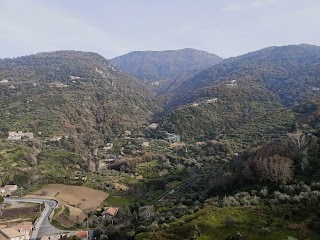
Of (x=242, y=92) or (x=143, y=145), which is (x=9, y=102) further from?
(x=242, y=92)

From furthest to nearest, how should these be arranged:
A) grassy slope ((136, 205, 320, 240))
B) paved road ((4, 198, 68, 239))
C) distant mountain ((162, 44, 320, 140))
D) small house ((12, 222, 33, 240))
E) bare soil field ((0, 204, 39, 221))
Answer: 1. distant mountain ((162, 44, 320, 140))
2. bare soil field ((0, 204, 39, 221))
3. paved road ((4, 198, 68, 239))
4. small house ((12, 222, 33, 240))
5. grassy slope ((136, 205, 320, 240))

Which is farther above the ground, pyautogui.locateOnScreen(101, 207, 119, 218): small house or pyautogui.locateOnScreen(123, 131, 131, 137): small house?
pyautogui.locateOnScreen(101, 207, 119, 218): small house

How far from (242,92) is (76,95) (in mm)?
68668

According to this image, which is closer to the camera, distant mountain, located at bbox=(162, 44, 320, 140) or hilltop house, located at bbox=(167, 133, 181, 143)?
hilltop house, located at bbox=(167, 133, 181, 143)

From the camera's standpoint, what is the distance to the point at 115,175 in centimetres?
8319

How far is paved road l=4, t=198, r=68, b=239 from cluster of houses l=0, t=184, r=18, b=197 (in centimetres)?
457

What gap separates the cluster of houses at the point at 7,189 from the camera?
2739 inches

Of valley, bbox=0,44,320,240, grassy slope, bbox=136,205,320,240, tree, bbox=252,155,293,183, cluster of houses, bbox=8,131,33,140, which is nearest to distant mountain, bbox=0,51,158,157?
valley, bbox=0,44,320,240

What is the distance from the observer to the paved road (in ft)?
153

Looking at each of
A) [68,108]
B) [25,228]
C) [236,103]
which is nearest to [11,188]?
[25,228]

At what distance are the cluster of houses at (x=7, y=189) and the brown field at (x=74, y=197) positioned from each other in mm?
5054

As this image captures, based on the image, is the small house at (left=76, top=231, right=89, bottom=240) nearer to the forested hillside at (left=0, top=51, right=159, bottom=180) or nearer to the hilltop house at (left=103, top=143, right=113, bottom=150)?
the forested hillside at (left=0, top=51, right=159, bottom=180)

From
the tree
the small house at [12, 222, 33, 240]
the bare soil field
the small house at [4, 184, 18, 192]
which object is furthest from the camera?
the small house at [4, 184, 18, 192]

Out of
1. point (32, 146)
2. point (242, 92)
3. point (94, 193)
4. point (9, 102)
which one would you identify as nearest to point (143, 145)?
point (32, 146)
